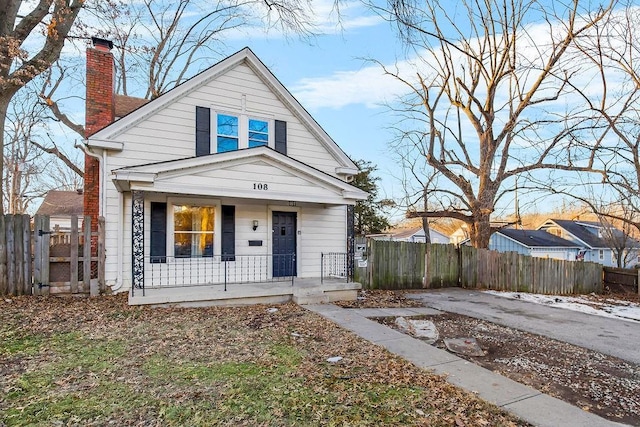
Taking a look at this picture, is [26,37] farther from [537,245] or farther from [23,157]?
[537,245]

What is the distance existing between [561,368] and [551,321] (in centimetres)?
359

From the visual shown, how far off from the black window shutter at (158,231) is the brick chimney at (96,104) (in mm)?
1417

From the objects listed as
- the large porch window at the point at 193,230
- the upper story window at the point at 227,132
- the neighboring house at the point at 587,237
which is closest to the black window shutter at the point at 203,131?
the upper story window at the point at 227,132

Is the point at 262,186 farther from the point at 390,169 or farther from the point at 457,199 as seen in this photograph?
the point at 390,169

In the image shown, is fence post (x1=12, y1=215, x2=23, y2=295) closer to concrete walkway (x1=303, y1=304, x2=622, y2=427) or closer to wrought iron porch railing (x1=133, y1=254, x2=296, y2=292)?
wrought iron porch railing (x1=133, y1=254, x2=296, y2=292)

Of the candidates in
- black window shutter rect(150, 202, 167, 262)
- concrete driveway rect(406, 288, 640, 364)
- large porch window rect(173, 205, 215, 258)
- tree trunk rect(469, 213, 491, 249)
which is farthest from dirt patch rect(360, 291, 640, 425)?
tree trunk rect(469, 213, 491, 249)

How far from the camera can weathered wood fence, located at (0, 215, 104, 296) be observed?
827cm

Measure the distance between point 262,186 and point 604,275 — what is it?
13.8 m

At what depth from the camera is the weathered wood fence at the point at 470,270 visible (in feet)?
41.0

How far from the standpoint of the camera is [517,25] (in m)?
14.2

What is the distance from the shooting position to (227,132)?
1091cm

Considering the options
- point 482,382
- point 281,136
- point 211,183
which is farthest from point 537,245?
point 482,382

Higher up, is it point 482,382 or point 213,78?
point 213,78

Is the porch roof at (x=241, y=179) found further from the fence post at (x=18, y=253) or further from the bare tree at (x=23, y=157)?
the bare tree at (x=23, y=157)
